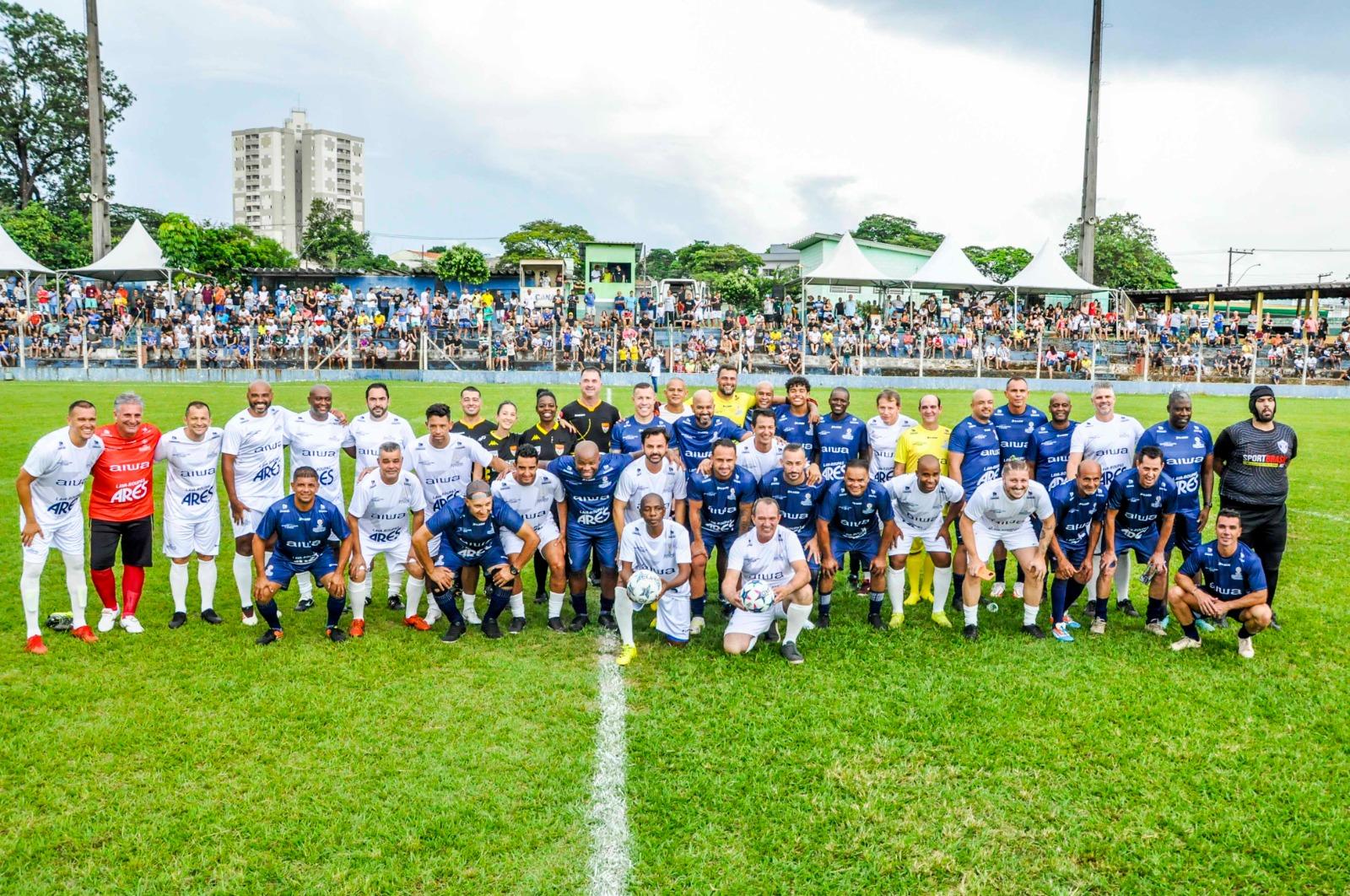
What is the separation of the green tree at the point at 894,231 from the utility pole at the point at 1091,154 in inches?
1625

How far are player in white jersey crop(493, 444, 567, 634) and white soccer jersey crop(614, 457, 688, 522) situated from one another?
2.03 feet

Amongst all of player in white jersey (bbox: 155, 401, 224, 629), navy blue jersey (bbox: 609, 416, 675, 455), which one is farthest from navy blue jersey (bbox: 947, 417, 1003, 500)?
player in white jersey (bbox: 155, 401, 224, 629)

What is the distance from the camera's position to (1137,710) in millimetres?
6098

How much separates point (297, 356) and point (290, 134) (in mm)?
123587

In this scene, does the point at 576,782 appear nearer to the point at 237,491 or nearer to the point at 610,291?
the point at 237,491

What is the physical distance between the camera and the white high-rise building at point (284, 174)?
448 ft

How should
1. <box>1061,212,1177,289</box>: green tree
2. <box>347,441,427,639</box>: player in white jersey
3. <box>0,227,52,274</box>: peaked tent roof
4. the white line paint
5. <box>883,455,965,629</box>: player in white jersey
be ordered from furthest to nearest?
1. <box>1061,212,1177,289</box>: green tree
2. <box>0,227,52,274</box>: peaked tent roof
3. <box>883,455,965,629</box>: player in white jersey
4. <box>347,441,427,639</box>: player in white jersey
5. the white line paint

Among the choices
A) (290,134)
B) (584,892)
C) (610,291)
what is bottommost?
(584,892)

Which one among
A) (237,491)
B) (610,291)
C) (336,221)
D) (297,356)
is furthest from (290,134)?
(237,491)

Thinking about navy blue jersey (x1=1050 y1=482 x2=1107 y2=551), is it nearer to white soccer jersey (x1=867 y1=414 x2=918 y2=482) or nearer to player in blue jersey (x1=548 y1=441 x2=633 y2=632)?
white soccer jersey (x1=867 y1=414 x2=918 y2=482)

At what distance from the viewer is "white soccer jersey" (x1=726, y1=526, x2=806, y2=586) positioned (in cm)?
737

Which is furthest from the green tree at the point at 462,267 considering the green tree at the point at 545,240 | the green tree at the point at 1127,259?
the green tree at the point at 1127,259

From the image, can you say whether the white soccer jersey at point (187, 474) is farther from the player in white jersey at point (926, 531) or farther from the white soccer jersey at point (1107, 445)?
the white soccer jersey at point (1107, 445)

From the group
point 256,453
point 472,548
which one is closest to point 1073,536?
point 472,548
